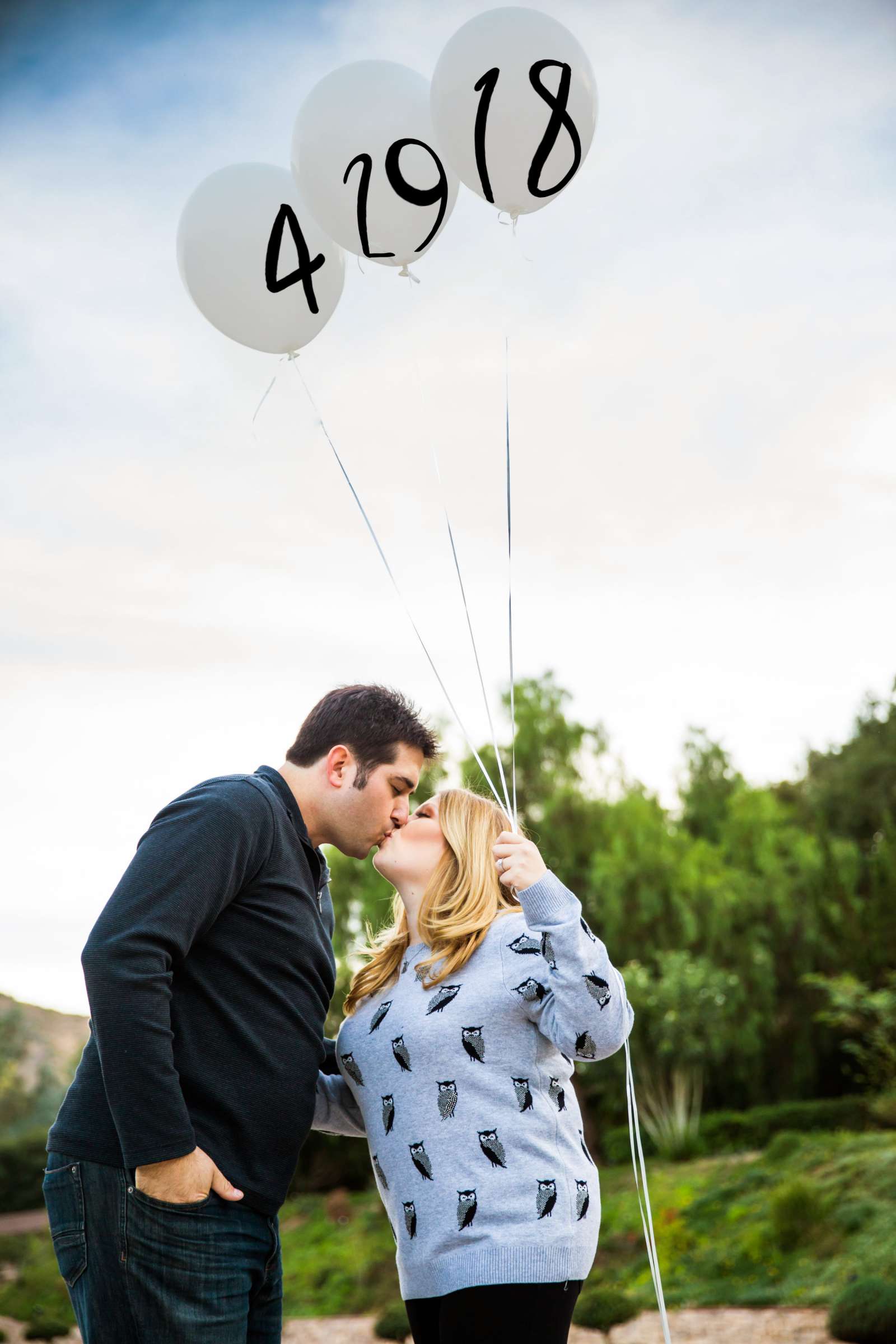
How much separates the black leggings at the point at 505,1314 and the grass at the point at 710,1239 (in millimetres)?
5916

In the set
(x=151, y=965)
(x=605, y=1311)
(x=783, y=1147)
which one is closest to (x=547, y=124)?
(x=151, y=965)

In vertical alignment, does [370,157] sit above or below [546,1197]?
above

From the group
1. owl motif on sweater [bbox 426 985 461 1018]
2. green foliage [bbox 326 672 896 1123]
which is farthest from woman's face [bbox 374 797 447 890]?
green foliage [bbox 326 672 896 1123]

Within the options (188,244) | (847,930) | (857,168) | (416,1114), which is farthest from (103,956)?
(847,930)

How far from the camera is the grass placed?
7.49 meters

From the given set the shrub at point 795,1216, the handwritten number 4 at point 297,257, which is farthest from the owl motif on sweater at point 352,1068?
the shrub at point 795,1216

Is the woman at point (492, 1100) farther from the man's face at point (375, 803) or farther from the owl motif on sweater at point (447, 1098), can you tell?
the man's face at point (375, 803)

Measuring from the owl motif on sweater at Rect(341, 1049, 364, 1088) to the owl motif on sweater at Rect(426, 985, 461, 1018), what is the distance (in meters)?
0.22

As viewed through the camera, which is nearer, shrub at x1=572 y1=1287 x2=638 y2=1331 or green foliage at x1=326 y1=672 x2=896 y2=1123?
shrub at x1=572 y1=1287 x2=638 y2=1331

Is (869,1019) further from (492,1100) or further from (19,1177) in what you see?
(492,1100)

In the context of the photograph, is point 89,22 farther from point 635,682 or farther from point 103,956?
point 635,682

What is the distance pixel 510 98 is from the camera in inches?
98.0

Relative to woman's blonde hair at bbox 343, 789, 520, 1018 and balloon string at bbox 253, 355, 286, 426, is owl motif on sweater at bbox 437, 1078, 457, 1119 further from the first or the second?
balloon string at bbox 253, 355, 286, 426

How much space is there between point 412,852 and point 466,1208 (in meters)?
0.66
